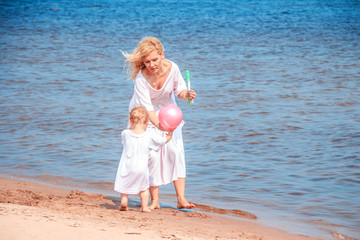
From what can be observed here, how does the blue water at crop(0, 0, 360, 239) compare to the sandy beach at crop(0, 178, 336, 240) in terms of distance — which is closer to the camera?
the sandy beach at crop(0, 178, 336, 240)

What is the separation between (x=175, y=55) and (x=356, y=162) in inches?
446

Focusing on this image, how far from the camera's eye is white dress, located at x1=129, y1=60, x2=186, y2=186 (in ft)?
17.0

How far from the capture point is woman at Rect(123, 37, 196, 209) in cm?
506

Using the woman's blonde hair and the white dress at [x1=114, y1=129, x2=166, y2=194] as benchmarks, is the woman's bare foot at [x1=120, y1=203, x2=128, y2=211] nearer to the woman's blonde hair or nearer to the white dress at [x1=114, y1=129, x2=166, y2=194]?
the white dress at [x1=114, y1=129, x2=166, y2=194]

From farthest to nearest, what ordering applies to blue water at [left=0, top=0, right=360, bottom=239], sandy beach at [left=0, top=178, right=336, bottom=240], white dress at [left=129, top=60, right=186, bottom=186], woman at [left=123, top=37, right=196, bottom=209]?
blue water at [left=0, top=0, right=360, bottom=239]
white dress at [left=129, top=60, right=186, bottom=186]
woman at [left=123, top=37, right=196, bottom=209]
sandy beach at [left=0, top=178, right=336, bottom=240]

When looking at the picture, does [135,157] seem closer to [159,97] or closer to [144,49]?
[159,97]

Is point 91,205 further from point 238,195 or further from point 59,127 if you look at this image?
point 59,127

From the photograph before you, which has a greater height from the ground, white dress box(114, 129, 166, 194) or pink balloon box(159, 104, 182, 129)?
pink balloon box(159, 104, 182, 129)

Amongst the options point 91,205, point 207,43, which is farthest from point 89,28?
point 91,205

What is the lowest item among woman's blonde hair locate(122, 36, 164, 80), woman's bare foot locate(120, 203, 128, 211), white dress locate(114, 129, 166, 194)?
woman's bare foot locate(120, 203, 128, 211)

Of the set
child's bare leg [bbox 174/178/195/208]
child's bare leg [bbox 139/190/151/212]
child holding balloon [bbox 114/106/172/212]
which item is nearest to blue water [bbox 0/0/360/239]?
child's bare leg [bbox 174/178/195/208]

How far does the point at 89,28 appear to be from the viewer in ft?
88.6

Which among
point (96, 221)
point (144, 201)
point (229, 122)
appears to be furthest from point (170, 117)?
point (229, 122)

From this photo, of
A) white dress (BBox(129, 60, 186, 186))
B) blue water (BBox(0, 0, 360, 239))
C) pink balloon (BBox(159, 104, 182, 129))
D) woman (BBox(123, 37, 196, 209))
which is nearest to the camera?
pink balloon (BBox(159, 104, 182, 129))
